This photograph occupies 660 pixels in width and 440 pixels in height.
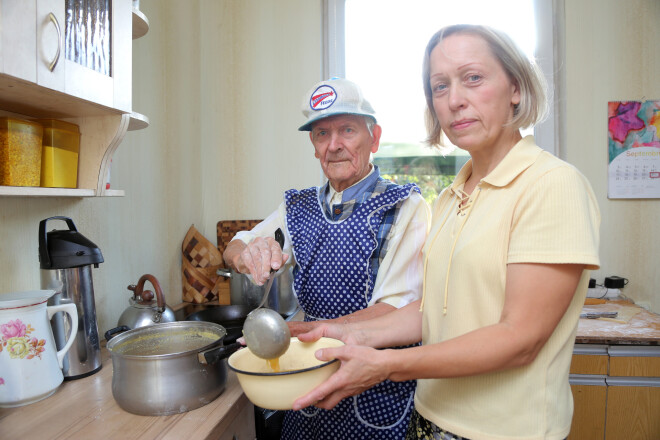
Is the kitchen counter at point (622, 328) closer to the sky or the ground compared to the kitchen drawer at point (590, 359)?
closer to the sky

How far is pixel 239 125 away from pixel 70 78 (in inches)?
65.4

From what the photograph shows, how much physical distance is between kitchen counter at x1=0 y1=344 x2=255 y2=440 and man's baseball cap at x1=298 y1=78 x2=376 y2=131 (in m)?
0.85

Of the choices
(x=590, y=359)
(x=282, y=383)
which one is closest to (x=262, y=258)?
(x=282, y=383)

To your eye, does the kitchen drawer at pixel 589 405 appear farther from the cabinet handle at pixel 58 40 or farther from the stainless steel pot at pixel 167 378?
the cabinet handle at pixel 58 40

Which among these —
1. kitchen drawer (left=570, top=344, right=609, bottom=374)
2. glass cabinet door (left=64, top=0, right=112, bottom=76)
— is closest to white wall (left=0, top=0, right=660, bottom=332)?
glass cabinet door (left=64, top=0, right=112, bottom=76)

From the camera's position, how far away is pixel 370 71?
108 inches

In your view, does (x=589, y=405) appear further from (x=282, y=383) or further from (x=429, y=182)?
(x=282, y=383)

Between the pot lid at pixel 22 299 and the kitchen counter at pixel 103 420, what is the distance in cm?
27

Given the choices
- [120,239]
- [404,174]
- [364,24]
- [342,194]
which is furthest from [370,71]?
[120,239]

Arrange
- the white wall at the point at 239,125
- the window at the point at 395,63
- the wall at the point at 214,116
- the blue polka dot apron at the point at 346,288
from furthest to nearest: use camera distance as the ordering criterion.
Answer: the window at the point at 395,63 < the wall at the point at 214,116 < the white wall at the point at 239,125 < the blue polka dot apron at the point at 346,288

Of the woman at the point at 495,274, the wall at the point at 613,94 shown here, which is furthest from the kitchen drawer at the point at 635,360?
the woman at the point at 495,274

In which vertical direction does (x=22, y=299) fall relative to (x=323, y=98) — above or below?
below

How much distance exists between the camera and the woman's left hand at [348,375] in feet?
2.73

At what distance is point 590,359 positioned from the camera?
1.95 meters
